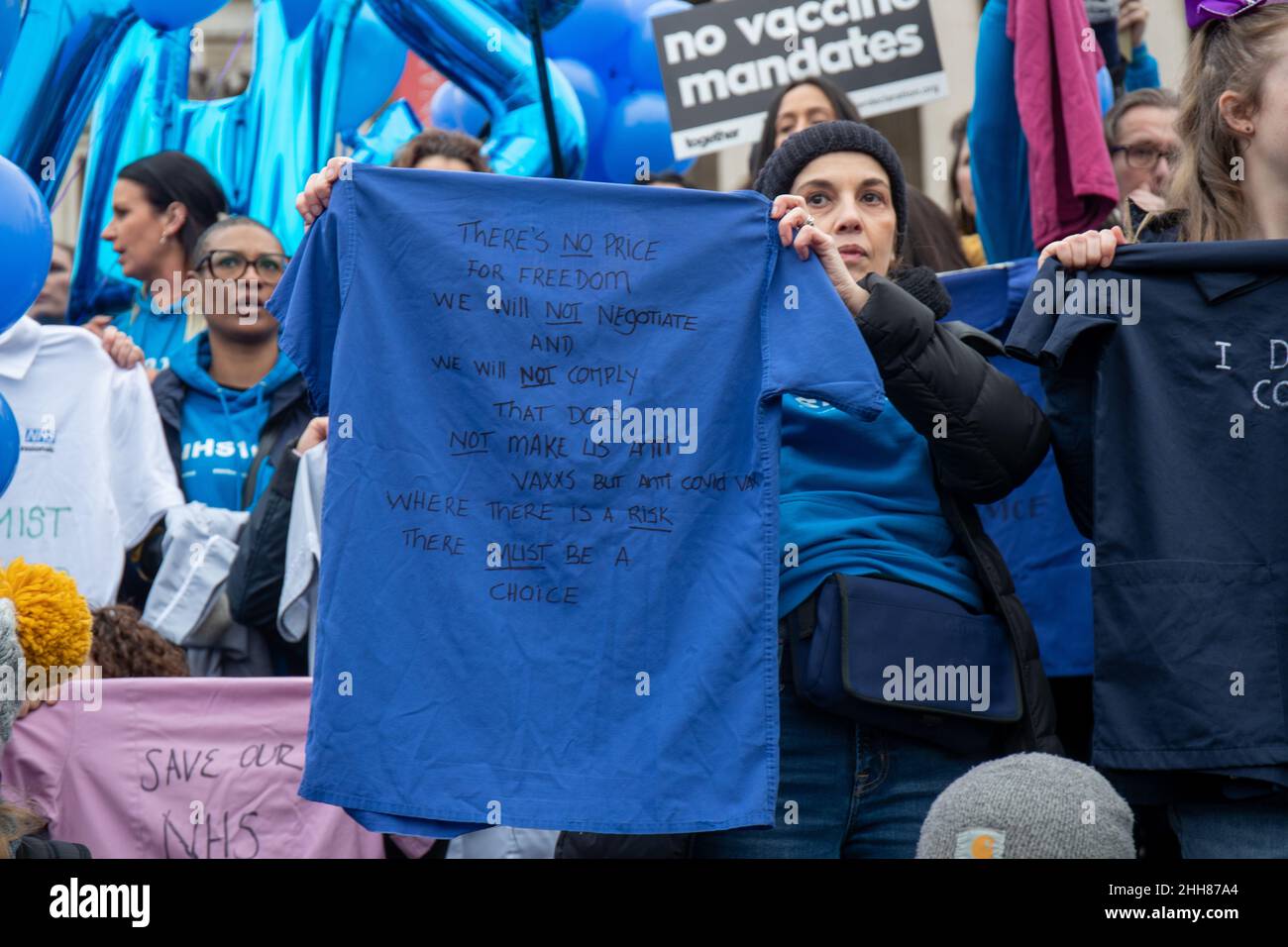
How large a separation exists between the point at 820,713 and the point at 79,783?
1918 mm

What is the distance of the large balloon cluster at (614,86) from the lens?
713 centimetres

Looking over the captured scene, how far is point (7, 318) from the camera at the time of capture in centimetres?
379

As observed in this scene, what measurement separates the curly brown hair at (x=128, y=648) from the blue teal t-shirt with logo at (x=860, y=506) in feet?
6.00

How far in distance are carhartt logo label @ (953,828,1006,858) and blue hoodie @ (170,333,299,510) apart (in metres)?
2.81

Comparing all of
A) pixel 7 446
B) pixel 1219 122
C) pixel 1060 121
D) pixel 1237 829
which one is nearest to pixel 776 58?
pixel 1060 121

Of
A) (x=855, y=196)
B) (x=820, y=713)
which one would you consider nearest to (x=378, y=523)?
(x=820, y=713)

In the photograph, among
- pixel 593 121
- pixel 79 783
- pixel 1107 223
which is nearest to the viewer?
pixel 79 783

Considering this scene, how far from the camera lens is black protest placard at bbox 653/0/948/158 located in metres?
5.91

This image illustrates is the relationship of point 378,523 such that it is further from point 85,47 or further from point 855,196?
point 85,47

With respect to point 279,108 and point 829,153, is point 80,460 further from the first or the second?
point 829,153

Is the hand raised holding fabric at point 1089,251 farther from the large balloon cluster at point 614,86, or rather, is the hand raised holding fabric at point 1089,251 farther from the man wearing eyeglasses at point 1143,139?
the large balloon cluster at point 614,86

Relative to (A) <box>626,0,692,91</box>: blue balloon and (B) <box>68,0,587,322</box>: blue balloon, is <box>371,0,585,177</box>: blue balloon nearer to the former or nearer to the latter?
(B) <box>68,0,587,322</box>: blue balloon

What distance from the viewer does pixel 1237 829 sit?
3.18 meters
